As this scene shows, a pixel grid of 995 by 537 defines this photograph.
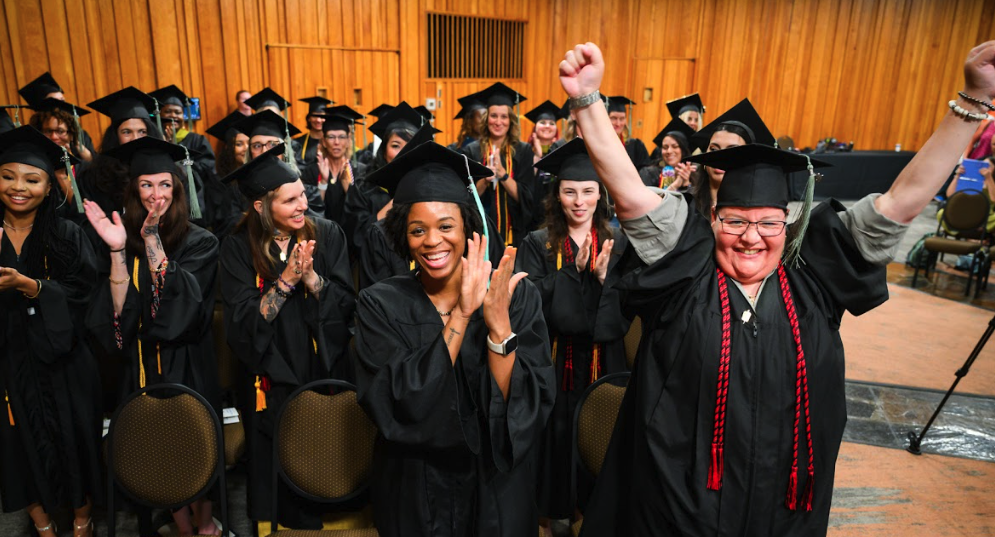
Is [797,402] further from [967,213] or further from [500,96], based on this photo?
[967,213]

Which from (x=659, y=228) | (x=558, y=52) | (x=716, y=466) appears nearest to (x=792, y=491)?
(x=716, y=466)

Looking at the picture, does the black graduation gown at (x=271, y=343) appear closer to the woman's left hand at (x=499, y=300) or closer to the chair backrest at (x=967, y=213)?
the woman's left hand at (x=499, y=300)

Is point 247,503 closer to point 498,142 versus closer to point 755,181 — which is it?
point 755,181

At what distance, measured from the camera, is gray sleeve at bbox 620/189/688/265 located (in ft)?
5.56

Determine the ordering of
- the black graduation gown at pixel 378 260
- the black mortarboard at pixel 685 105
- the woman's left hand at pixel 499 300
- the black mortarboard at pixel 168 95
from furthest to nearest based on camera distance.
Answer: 1. the black mortarboard at pixel 685 105
2. the black mortarboard at pixel 168 95
3. the black graduation gown at pixel 378 260
4. the woman's left hand at pixel 499 300

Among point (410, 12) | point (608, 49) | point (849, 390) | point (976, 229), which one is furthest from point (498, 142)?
point (608, 49)

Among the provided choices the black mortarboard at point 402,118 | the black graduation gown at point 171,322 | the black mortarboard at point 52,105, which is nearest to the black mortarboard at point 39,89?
the black mortarboard at point 52,105

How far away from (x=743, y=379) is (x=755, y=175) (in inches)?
22.7

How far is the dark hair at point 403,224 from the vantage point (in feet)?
7.13

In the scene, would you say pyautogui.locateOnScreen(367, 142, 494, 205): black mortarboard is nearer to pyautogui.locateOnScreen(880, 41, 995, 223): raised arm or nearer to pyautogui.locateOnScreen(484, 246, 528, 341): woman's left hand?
pyautogui.locateOnScreen(484, 246, 528, 341): woman's left hand

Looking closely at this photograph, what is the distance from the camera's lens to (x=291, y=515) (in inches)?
125

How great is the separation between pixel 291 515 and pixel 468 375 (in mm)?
1720

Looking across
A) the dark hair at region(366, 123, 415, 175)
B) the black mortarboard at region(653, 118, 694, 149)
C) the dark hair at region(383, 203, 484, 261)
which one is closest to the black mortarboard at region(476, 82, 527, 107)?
the dark hair at region(366, 123, 415, 175)

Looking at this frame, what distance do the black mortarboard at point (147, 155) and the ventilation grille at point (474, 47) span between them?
752 centimetres
